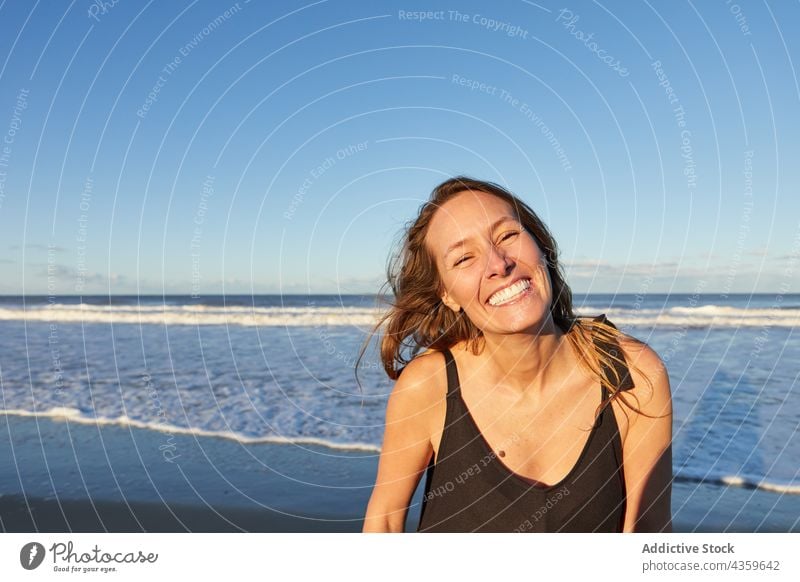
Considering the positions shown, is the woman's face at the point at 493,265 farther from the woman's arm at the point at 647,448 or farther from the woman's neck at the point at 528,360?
the woman's arm at the point at 647,448

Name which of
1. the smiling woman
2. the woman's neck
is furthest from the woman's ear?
the woman's neck

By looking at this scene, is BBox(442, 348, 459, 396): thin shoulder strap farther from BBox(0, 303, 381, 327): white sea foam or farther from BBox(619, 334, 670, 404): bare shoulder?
BBox(0, 303, 381, 327): white sea foam

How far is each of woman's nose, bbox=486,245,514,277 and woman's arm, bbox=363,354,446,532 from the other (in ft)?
2.19

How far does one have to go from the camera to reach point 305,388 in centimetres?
1048

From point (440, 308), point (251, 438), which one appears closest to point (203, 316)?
point (251, 438)

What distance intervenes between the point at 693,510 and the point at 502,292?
4083mm

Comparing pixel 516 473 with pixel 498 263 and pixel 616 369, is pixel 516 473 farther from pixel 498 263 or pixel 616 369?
pixel 498 263

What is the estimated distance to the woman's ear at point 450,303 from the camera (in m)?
3.85

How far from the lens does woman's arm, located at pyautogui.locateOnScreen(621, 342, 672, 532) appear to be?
329 cm

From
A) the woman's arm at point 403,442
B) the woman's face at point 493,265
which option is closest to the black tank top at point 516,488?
the woman's arm at point 403,442

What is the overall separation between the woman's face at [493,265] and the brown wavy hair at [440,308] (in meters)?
0.15
